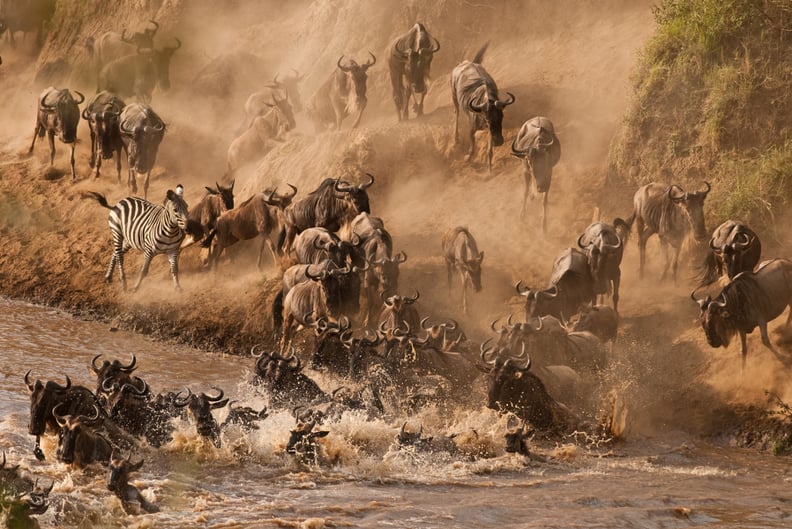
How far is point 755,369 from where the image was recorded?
1675cm

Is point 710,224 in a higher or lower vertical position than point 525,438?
higher

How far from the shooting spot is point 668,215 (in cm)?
1953

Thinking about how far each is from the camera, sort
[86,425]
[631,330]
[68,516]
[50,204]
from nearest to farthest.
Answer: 1. [68,516]
2. [86,425]
3. [631,330]
4. [50,204]

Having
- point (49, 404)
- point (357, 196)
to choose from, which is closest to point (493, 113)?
point (357, 196)

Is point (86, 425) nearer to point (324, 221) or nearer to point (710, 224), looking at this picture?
point (324, 221)

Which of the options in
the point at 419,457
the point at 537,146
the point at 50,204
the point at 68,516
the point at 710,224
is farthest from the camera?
the point at 50,204

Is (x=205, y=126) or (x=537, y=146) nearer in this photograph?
(x=537, y=146)

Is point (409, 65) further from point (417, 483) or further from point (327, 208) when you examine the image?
point (417, 483)

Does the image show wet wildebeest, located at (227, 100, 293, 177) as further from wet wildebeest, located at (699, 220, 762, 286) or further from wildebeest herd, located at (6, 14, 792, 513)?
wet wildebeest, located at (699, 220, 762, 286)

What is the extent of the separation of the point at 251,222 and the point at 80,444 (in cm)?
926

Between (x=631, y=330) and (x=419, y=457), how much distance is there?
16.5ft

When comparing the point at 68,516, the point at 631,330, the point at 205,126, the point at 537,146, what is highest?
the point at 205,126

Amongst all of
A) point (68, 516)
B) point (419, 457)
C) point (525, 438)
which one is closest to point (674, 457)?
point (525, 438)

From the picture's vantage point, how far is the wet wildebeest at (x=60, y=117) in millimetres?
27594
